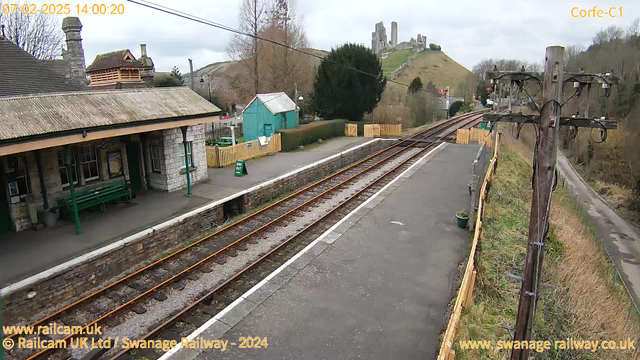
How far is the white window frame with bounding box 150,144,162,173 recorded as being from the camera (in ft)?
49.6

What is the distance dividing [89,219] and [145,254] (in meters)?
2.64

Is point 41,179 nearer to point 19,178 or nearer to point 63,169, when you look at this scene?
point 19,178

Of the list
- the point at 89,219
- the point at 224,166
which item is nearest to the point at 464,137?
the point at 224,166

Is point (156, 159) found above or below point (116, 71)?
below

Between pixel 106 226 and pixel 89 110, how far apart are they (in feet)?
11.1

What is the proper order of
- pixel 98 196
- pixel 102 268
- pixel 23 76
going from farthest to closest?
pixel 23 76, pixel 98 196, pixel 102 268

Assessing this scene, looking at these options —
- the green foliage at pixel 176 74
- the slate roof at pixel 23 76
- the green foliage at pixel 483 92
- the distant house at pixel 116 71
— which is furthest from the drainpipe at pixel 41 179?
the green foliage at pixel 483 92

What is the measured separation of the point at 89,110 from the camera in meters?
11.8

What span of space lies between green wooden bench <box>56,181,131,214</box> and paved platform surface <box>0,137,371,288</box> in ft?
1.25

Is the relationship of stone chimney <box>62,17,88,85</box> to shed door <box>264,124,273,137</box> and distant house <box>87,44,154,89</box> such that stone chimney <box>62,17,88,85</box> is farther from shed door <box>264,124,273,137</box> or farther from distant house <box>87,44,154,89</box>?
shed door <box>264,124,273,137</box>

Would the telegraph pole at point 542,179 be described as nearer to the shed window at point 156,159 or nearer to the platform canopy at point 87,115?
the platform canopy at point 87,115

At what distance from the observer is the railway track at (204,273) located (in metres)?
7.99

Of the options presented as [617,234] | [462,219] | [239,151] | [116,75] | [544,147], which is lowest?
[617,234]

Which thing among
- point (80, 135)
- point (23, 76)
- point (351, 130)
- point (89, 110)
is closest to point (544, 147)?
point (80, 135)
